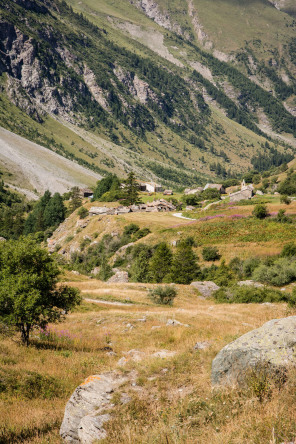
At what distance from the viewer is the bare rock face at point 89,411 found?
6.53m

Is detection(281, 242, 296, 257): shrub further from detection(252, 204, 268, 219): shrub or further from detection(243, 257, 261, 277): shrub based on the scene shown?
detection(252, 204, 268, 219): shrub

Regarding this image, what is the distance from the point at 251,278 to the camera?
40094mm

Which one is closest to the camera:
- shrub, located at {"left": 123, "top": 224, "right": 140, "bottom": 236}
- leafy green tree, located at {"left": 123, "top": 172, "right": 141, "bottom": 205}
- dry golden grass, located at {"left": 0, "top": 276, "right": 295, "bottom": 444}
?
dry golden grass, located at {"left": 0, "top": 276, "right": 295, "bottom": 444}

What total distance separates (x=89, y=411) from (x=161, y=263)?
39.9 metres

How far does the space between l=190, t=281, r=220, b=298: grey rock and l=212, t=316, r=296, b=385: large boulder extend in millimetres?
31511

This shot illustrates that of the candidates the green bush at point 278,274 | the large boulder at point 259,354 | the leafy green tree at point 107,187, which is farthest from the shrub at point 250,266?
the leafy green tree at point 107,187

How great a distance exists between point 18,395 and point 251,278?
36502 mm

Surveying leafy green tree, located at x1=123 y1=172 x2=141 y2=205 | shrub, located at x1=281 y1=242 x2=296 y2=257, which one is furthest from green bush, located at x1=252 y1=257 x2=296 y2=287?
leafy green tree, located at x1=123 y1=172 x2=141 y2=205

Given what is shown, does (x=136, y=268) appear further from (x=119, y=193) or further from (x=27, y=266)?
(x=119, y=193)

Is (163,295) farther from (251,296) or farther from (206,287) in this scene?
(206,287)

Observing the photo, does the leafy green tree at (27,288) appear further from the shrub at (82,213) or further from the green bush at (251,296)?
the shrub at (82,213)

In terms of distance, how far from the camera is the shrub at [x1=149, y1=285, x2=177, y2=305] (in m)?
31.7

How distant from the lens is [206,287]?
40.3m

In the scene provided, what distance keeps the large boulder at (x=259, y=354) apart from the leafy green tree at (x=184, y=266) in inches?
1464
